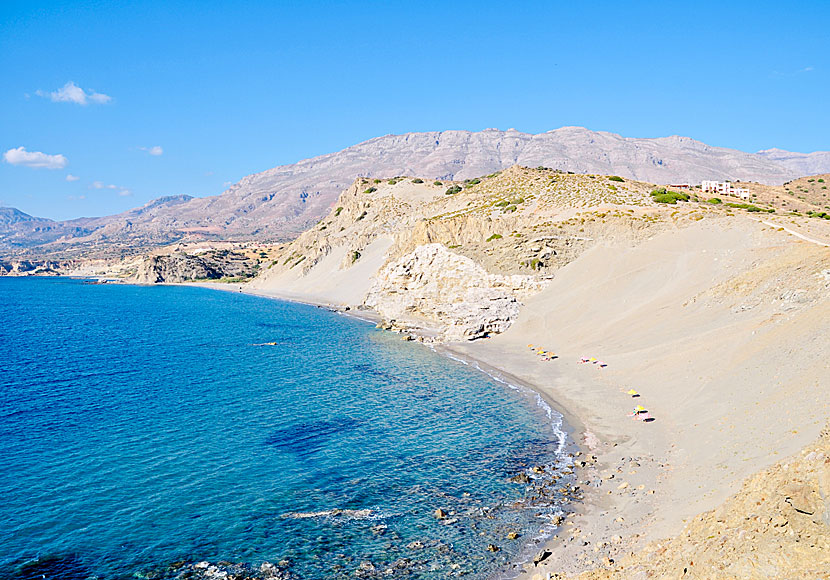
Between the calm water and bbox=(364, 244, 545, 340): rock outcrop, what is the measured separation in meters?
9.12

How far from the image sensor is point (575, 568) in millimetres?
17578

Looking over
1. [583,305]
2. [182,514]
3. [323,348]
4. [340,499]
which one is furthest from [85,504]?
[583,305]

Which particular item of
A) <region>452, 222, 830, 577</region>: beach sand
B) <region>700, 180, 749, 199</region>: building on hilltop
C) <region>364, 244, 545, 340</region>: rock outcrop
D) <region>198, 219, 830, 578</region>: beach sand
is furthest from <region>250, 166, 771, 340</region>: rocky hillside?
<region>700, 180, 749, 199</region>: building on hilltop

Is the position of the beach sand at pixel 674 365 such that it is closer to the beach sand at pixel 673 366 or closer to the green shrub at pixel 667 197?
the beach sand at pixel 673 366

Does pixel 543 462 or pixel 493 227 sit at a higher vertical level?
pixel 493 227

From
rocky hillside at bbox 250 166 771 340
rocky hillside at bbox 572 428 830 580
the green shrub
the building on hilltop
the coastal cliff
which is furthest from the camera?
the building on hilltop

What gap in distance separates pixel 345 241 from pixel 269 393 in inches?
3634

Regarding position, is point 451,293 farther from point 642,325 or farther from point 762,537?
point 762,537

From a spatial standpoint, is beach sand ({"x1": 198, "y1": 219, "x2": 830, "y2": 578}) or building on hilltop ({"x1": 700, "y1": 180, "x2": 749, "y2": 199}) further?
building on hilltop ({"x1": 700, "y1": 180, "x2": 749, "y2": 199})

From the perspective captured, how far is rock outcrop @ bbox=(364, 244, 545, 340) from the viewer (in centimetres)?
6094

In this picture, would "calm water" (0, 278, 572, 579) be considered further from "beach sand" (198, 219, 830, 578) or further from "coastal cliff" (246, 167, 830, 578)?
"coastal cliff" (246, 167, 830, 578)

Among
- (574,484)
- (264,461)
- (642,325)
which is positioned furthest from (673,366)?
(264,461)

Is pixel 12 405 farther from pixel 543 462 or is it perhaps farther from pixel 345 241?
pixel 345 241

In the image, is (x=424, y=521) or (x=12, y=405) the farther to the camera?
(x=12, y=405)
